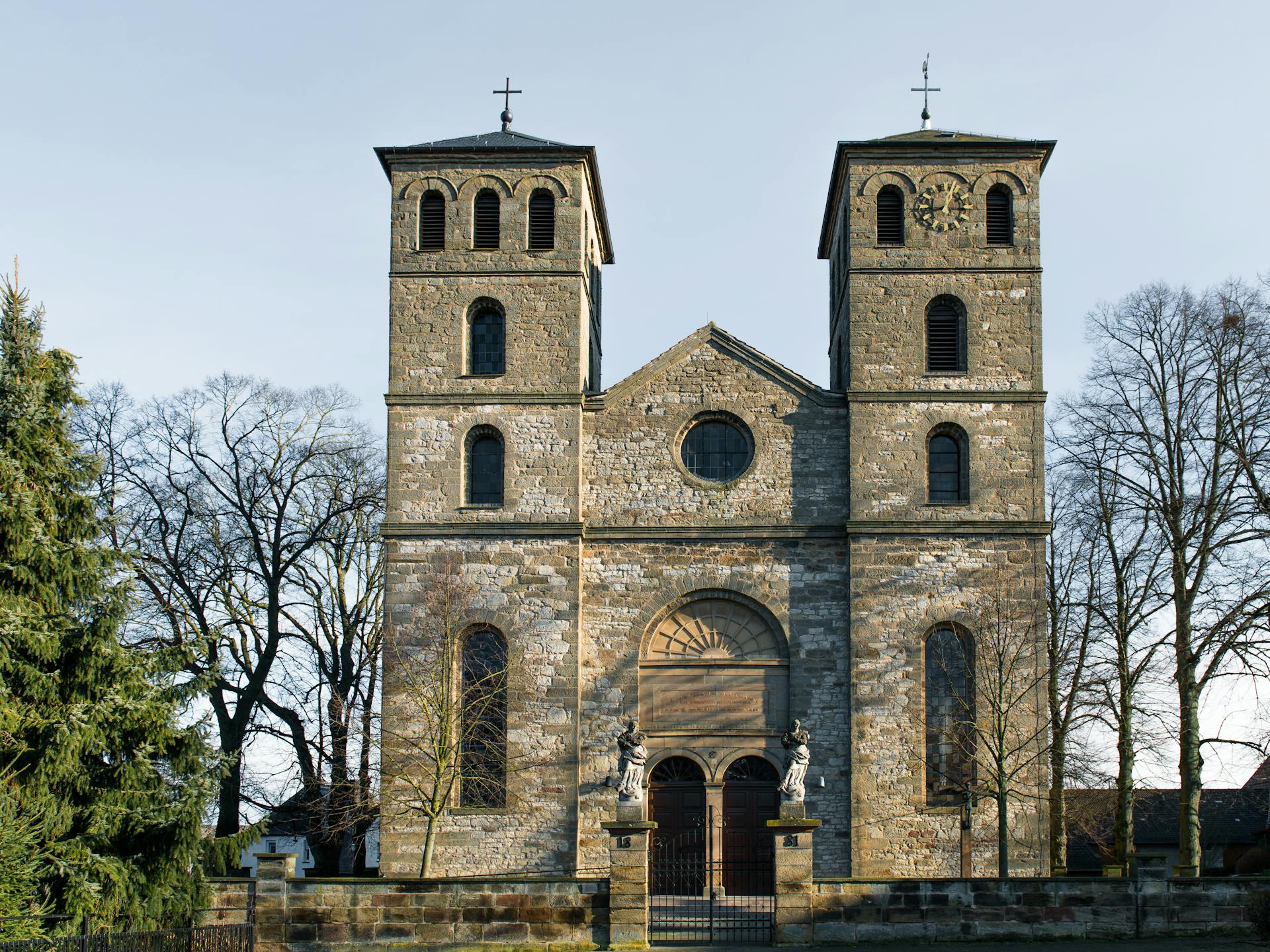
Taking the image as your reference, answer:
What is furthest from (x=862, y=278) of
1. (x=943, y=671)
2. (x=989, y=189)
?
(x=943, y=671)

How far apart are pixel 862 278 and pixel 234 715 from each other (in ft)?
57.0

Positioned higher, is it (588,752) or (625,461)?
(625,461)

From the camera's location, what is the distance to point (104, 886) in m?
19.2

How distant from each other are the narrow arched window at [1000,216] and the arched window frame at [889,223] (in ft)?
5.73

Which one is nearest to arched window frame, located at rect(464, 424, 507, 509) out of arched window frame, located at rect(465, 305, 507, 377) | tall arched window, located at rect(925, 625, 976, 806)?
arched window frame, located at rect(465, 305, 507, 377)

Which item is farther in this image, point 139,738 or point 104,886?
point 139,738

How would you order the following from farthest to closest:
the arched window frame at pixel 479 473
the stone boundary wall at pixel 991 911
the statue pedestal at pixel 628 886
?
the arched window frame at pixel 479 473 < the stone boundary wall at pixel 991 911 < the statue pedestal at pixel 628 886

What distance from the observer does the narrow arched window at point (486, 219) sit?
32.4m

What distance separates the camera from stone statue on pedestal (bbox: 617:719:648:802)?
80.9 ft

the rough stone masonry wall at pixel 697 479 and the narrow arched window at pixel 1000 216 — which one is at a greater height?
the narrow arched window at pixel 1000 216

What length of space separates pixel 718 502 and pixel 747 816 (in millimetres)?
5932

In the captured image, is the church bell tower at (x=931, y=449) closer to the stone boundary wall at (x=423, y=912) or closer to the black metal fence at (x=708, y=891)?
the black metal fence at (x=708, y=891)

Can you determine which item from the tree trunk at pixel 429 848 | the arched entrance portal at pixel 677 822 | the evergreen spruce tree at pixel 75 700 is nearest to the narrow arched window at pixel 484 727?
the tree trunk at pixel 429 848

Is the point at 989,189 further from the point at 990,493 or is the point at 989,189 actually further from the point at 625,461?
the point at 625,461
